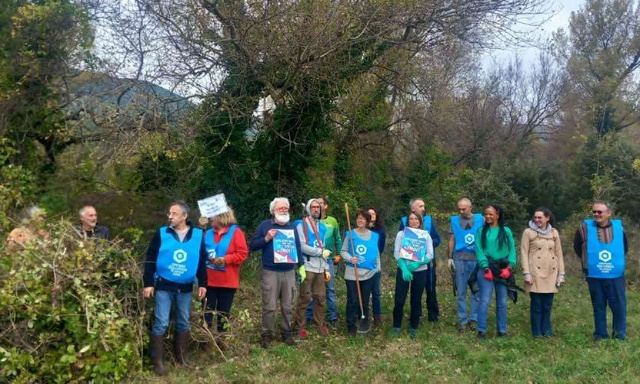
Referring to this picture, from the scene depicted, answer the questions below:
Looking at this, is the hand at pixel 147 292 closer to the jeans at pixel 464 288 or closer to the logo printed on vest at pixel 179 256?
the logo printed on vest at pixel 179 256

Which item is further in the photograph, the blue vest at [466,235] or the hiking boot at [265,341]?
the blue vest at [466,235]

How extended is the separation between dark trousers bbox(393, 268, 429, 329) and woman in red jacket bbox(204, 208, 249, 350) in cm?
214

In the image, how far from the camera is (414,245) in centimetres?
759

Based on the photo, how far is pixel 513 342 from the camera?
281 inches

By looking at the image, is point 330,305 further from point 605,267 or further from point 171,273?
point 605,267

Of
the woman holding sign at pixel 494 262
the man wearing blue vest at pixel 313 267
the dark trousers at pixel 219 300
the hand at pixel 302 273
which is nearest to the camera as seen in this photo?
the dark trousers at pixel 219 300

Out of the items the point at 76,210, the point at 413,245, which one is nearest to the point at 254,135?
the point at 76,210

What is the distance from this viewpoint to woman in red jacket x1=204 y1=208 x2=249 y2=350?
22.5 ft

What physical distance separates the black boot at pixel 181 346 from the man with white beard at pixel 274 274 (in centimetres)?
104

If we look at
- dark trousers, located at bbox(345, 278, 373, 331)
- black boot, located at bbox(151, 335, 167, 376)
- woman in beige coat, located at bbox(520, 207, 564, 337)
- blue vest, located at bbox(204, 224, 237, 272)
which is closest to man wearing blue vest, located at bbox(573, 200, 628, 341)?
woman in beige coat, located at bbox(520, 207, 564, 337)

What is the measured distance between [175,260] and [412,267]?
316 cm

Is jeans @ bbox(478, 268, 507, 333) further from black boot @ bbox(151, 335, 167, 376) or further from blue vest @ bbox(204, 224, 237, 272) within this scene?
black boot @ bbox(151, 335, 167, 376)

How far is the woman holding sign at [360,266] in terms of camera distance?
767 centimetres

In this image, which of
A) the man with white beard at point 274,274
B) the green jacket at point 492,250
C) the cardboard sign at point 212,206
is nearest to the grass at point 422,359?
the man with white beard at point 274,274
